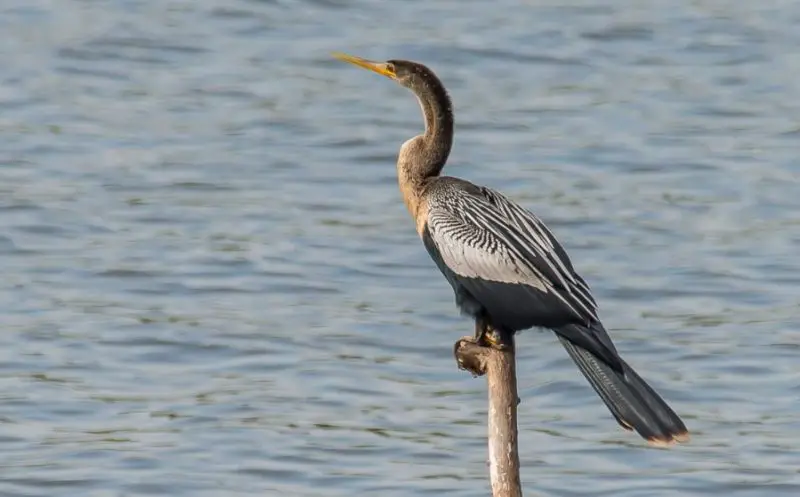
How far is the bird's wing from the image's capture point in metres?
5.72

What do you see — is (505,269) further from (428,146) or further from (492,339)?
(428,146)

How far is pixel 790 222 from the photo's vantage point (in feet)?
38.4

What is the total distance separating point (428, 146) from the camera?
629cm

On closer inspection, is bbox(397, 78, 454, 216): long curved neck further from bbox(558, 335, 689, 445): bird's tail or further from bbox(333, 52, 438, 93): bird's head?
bbox(558, 335, 689, 445): bird's tail

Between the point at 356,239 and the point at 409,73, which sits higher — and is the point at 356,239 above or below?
below

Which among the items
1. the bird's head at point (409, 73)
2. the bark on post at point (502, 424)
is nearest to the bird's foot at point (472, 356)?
the bark on post at point (502, 424)

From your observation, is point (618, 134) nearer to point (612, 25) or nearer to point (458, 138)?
point (458, 138)

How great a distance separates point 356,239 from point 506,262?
5.40m

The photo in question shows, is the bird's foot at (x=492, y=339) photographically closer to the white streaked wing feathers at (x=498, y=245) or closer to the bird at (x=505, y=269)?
the bird at (x=505, y=269)

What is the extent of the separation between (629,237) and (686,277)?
68 cm

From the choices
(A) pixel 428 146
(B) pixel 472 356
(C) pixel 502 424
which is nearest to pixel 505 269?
(B) pixel 472 356

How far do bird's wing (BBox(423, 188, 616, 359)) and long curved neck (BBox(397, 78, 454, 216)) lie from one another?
5.8 inches

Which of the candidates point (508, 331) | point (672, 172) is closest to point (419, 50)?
point (672, 172)

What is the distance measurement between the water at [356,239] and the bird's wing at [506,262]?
2.28 meters
